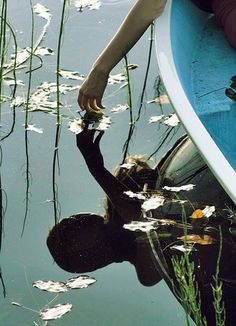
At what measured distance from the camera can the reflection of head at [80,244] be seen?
2.75 m

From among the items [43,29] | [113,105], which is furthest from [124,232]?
[43,29]

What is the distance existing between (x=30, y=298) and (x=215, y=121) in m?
0.81

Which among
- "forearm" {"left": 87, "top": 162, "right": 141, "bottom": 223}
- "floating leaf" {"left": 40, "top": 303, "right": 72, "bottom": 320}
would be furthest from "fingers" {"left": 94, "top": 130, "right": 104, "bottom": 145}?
"floating leaf" {"left": 40, "top": 303, "right": 72, "bottom": 320}

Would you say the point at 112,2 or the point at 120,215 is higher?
the point at 112,2

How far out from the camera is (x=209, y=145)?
245cm

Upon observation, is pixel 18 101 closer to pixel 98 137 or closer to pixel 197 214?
pixel 98 137

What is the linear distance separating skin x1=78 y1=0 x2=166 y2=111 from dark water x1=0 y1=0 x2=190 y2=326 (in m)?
0.23

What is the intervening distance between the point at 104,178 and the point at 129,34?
0.51m

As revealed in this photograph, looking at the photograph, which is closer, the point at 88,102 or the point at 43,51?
the point at 88,102

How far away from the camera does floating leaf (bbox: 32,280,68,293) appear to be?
104 inches

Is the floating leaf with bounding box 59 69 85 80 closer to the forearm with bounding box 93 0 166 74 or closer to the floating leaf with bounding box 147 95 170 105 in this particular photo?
the floating leaf with bounding box 147 95 170 105

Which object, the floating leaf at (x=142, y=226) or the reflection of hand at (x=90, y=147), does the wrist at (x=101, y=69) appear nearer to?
the reflection of hand at (x=90, y=147)

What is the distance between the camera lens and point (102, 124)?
3.34 m

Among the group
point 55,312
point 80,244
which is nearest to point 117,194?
point 80,244
